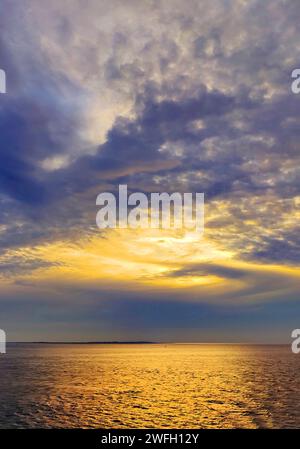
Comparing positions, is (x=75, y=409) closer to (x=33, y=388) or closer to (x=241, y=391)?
(x=33, y=388)

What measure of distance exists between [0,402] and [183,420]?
27.8m

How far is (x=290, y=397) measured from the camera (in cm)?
6544
